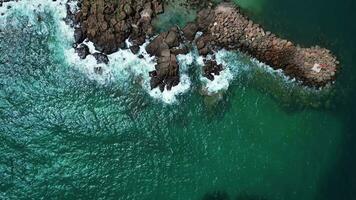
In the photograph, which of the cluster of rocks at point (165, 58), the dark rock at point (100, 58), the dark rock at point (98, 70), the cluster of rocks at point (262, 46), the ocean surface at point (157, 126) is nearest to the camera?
the ocean surface at point (157, 126)

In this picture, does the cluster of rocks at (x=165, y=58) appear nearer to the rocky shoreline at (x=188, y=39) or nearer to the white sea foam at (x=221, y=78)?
the rocky shoreline at (x=188, y=39)

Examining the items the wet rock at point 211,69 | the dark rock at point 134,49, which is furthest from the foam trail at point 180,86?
the dark rock at point 134,49

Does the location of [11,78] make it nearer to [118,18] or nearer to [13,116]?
[13,116]

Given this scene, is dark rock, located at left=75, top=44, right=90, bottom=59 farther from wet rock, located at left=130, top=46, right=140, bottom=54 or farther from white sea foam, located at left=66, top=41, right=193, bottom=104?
wet rock, located at left=130, top=46, right=140, bottom=54

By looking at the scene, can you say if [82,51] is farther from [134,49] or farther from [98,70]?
[134,49]

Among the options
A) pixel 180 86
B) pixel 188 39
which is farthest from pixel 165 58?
pixel 188 39
